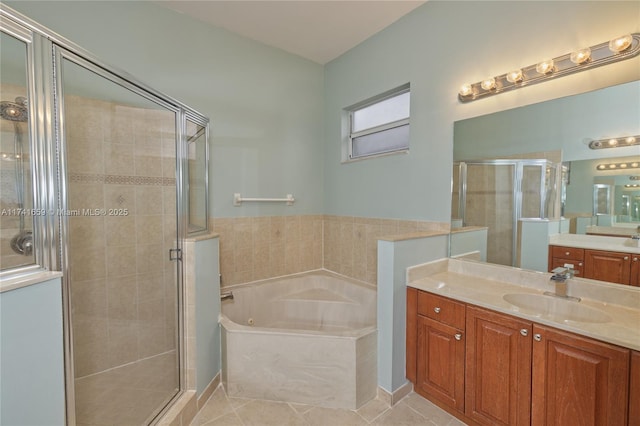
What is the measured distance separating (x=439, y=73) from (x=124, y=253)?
2.77 meters

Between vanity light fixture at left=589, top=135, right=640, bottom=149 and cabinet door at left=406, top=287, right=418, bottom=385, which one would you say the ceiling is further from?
cabinet door at left=406, top=287, right=418, bottom=385

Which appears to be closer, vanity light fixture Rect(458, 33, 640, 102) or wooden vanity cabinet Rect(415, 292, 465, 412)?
vanity light fixture Rect(458, 33, 640, 102)

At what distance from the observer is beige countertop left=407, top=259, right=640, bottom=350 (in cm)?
115

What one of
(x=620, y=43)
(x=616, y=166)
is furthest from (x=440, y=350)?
(x=620, y=43)

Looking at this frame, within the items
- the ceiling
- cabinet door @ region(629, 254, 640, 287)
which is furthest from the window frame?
cabinet door @ region(629, 254, 640, 287)

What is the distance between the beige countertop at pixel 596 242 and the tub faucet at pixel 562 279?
14 centimetres

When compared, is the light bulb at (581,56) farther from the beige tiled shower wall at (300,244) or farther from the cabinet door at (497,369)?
the cabinet door at (497,369)

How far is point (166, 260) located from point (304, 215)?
5.18 feet

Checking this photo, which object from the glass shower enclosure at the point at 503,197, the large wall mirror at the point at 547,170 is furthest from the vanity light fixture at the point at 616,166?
the glass shower enclosure at the point at 503,197

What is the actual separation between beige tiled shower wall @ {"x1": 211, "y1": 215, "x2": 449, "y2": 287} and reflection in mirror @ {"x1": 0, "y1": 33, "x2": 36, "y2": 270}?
149 cm

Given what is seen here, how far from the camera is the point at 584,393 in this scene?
1138 millimetres

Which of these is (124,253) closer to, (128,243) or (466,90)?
(128,243)

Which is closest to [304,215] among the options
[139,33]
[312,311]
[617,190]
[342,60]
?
[312,311]

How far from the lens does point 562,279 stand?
147 centimetres
